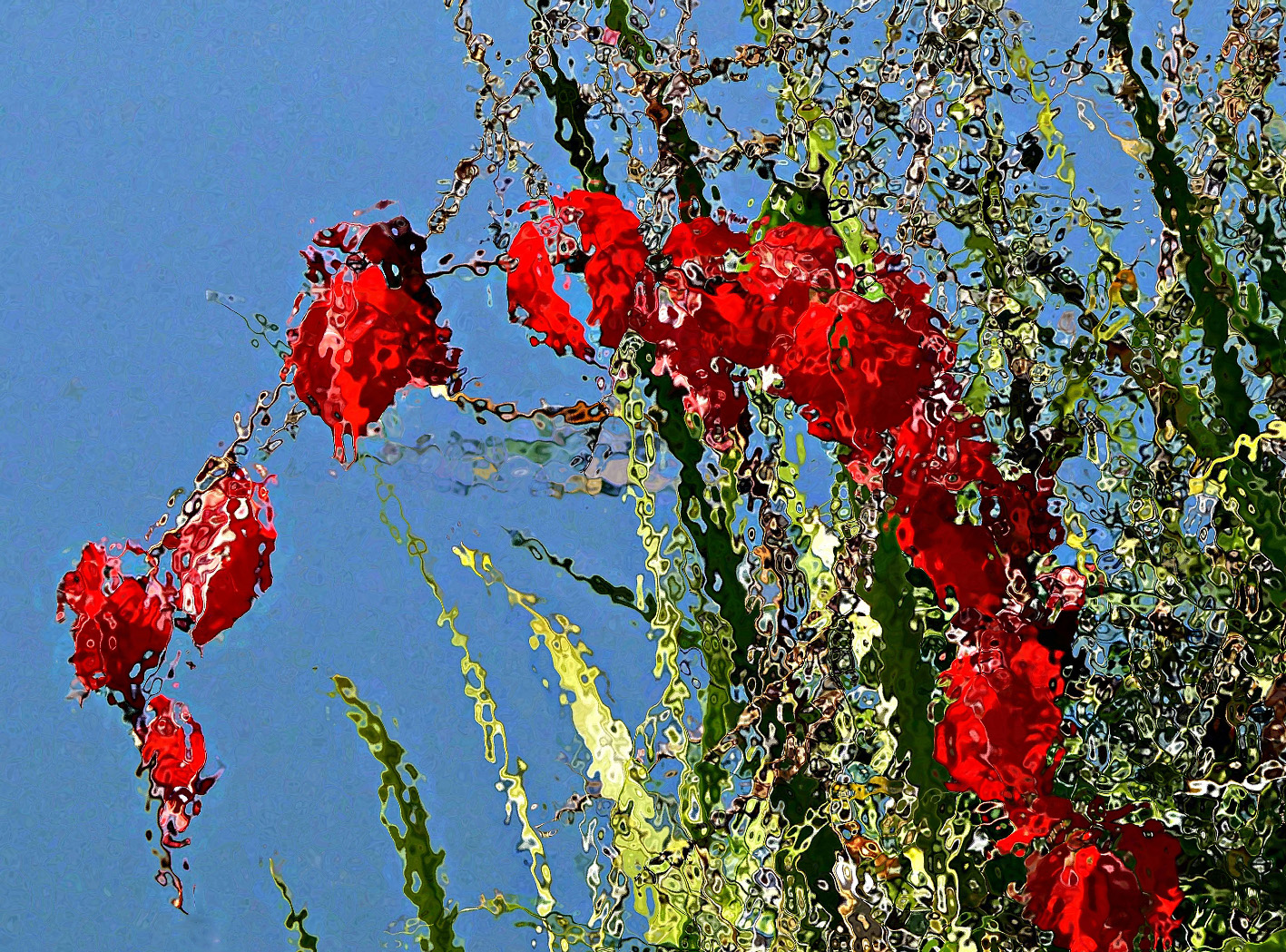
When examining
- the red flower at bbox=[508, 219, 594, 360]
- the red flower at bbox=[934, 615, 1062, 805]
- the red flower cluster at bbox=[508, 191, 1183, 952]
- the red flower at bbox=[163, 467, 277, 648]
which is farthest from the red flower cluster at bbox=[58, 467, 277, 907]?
the red flower at bbox=[934, 615, 1062, 805]

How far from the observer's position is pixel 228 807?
1231 mm

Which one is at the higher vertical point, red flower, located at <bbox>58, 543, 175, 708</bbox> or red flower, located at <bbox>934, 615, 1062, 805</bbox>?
red flower, located at <bbox>58, 543, 175, 708</bbox>

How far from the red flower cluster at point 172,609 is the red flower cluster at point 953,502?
0.49 m

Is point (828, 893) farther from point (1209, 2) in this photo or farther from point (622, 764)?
point (1209, 2)

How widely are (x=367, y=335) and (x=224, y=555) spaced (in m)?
0.28

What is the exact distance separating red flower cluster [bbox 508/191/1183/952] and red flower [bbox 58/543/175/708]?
1.94 ft

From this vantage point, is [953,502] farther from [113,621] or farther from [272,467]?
[113,621]

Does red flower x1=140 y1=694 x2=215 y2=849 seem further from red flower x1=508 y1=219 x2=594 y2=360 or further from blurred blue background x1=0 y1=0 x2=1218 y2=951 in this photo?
red flower x1=508 y1=219 x2=594 y2=360

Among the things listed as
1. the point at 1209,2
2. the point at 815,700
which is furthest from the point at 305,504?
the point at 1209,2

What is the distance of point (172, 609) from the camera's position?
1.19 metres

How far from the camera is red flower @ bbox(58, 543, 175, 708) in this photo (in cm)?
120

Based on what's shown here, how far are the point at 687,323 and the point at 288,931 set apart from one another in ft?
2.51

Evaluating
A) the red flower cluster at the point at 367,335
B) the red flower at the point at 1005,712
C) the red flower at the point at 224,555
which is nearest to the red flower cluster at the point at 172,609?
the red flower at the point at 224,555

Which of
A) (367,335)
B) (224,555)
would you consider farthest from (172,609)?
(367,335)
